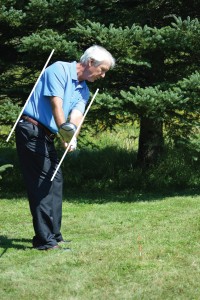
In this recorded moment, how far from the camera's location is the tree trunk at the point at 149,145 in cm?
1008

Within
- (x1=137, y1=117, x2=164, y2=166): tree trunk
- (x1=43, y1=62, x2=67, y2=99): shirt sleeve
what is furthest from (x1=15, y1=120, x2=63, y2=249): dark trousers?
(x1=137, y1=117, x2=164, y2=166): tree trunk

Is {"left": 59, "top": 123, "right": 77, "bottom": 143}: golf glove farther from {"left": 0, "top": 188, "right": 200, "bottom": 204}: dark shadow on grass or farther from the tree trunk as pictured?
the tree trunk

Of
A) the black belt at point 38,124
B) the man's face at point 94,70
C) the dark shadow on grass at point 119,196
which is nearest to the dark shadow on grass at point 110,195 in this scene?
the dark shadow on grass at point 119,196

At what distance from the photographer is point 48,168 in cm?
618

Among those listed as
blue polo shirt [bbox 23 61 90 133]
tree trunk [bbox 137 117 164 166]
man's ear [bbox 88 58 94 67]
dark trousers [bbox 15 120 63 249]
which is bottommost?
tree trunk [bbox 137 117 164 166]

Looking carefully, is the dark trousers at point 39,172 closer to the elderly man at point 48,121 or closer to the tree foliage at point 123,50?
the elderly man at point 48,121

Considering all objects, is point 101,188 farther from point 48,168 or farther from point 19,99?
point 48,168

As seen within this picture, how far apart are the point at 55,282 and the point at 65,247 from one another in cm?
103

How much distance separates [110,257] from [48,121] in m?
1.41

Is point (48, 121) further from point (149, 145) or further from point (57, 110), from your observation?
point (149, 145)

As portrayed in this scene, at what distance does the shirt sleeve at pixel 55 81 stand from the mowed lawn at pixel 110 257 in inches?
59.7

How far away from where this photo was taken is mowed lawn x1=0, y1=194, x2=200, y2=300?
512 centimetres

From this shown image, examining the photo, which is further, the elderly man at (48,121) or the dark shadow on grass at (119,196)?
the dark shadow on grass at (119,196)

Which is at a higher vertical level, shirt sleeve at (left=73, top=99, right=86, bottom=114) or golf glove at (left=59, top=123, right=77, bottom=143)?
shirt sleeve at (left=73, top=99, right=86, bottom=114)
